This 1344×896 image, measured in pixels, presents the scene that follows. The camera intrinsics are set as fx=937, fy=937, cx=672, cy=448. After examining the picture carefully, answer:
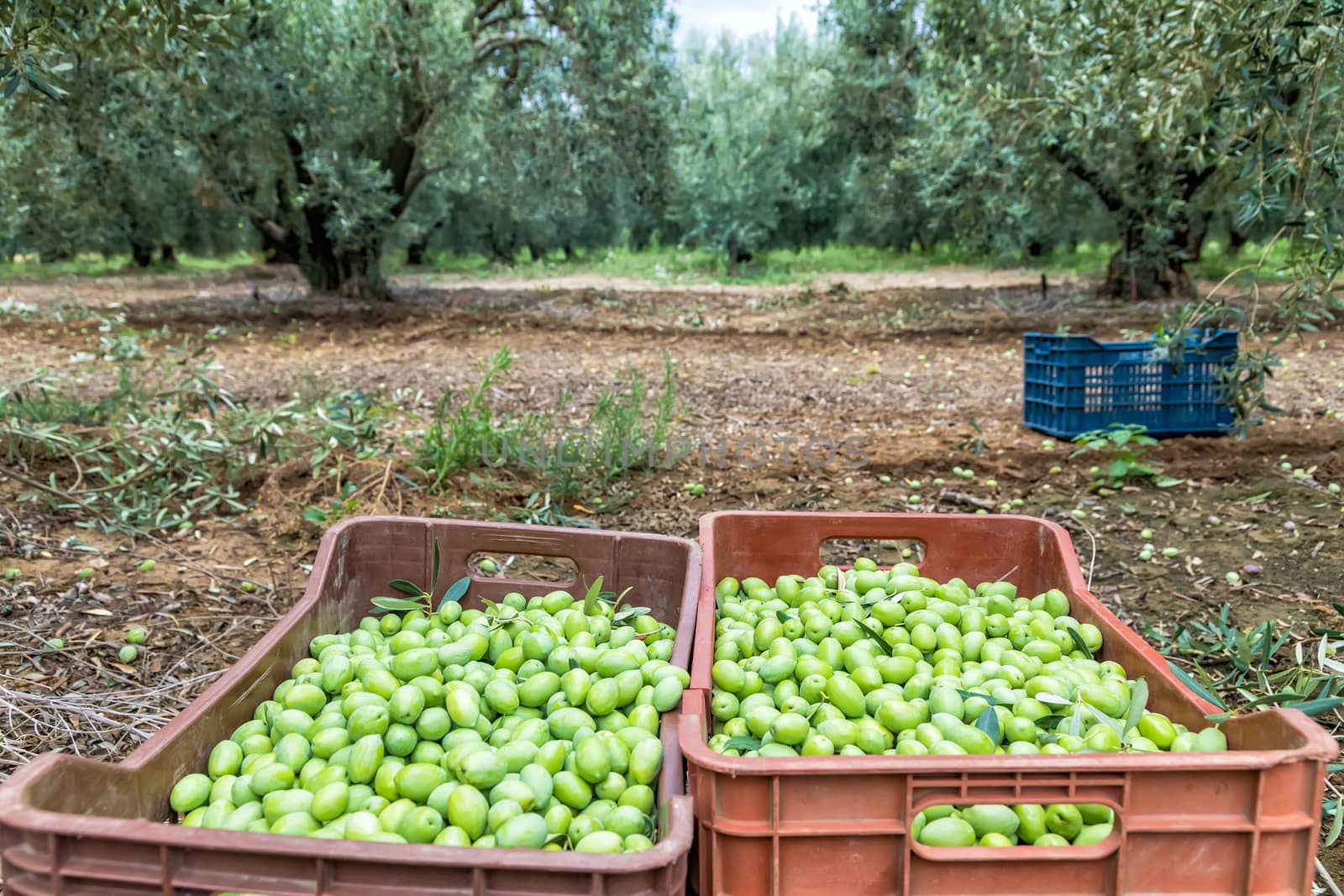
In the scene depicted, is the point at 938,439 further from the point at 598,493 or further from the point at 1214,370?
the point at 598,493

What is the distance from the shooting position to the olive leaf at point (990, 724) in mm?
1764

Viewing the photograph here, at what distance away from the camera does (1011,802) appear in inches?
55.3

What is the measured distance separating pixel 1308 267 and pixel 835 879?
13.5 feet

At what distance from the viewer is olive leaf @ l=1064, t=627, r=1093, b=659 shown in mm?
2216

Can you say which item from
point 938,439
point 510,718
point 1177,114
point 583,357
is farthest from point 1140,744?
point 583,357

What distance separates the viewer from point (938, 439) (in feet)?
20.0

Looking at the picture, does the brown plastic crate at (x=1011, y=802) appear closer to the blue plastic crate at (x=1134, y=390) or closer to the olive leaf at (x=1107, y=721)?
the olive leaf at (x=1107, y=721)

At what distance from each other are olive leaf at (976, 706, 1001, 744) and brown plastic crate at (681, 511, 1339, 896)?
34cm

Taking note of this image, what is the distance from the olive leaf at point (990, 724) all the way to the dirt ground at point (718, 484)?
6.79 ft

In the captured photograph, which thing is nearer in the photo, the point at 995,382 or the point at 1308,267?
the point at 1308,267

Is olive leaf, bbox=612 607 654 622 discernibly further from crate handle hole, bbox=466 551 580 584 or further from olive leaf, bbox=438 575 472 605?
crate handle hole, bbox=466 551 580 584

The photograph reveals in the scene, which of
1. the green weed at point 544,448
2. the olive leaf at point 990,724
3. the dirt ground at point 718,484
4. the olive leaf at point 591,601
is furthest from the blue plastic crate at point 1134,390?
the olive leaf at point 990,724

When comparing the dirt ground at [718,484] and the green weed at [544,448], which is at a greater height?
the green weed at [544,448]

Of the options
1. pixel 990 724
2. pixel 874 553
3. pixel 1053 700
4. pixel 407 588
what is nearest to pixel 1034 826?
pixel 990 724
